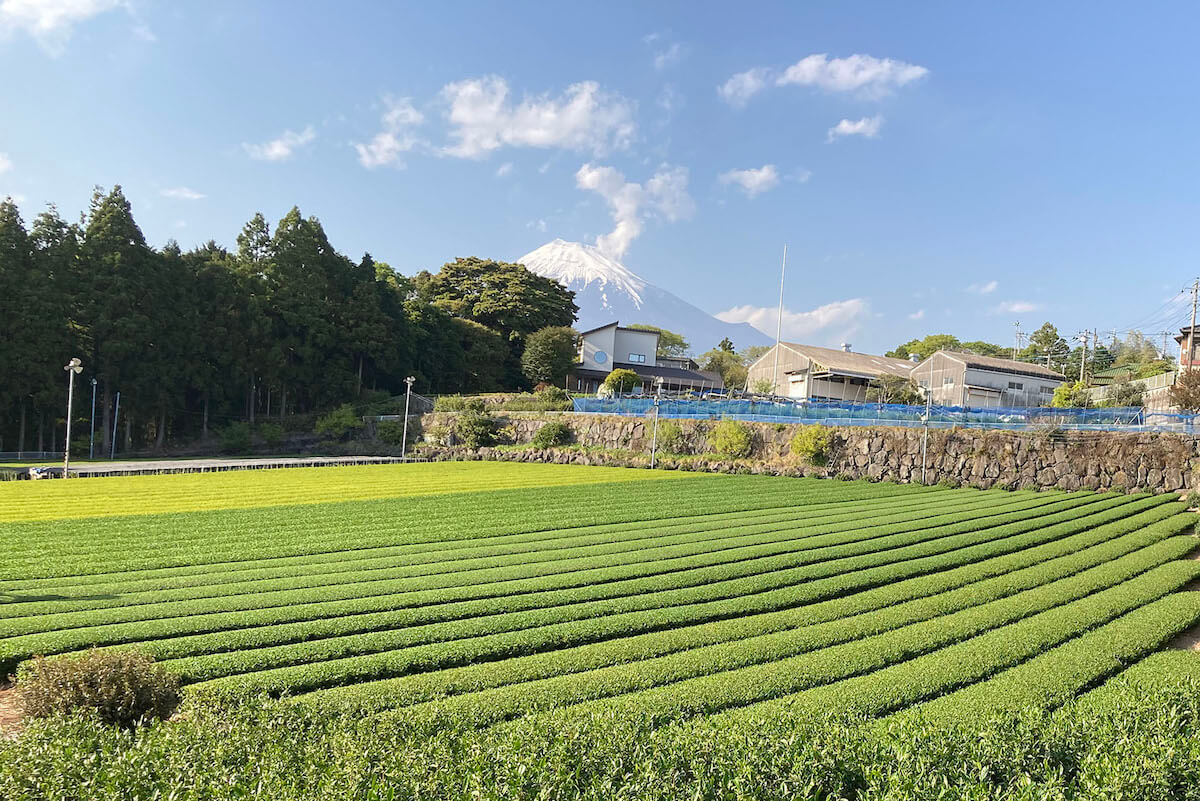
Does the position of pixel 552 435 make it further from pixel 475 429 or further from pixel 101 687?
pixel 101 687

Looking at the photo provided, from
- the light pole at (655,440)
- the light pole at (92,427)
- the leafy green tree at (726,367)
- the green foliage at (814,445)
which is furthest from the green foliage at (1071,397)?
the light pole at (92,427)

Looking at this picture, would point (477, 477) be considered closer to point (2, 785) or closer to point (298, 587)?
point (298, 587)

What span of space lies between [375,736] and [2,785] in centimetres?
208

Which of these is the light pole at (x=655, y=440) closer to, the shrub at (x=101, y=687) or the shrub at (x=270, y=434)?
the shrub at (x=270, y=434)

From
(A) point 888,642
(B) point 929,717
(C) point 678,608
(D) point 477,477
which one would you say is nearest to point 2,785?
(B) point 929,717

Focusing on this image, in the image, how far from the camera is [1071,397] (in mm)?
39000

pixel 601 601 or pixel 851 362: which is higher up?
pixel 851 362

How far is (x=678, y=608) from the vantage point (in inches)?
400

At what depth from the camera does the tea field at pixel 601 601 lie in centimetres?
711

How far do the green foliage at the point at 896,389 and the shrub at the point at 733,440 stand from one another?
43.3 ft

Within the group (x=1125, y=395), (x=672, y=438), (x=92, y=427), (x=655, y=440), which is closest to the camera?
(x=655, y=440)

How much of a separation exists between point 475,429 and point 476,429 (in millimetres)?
64

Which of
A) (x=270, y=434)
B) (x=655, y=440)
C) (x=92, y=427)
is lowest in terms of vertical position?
(x=270, y=434)

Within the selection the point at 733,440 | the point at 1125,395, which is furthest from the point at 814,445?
the point at 1125,395
